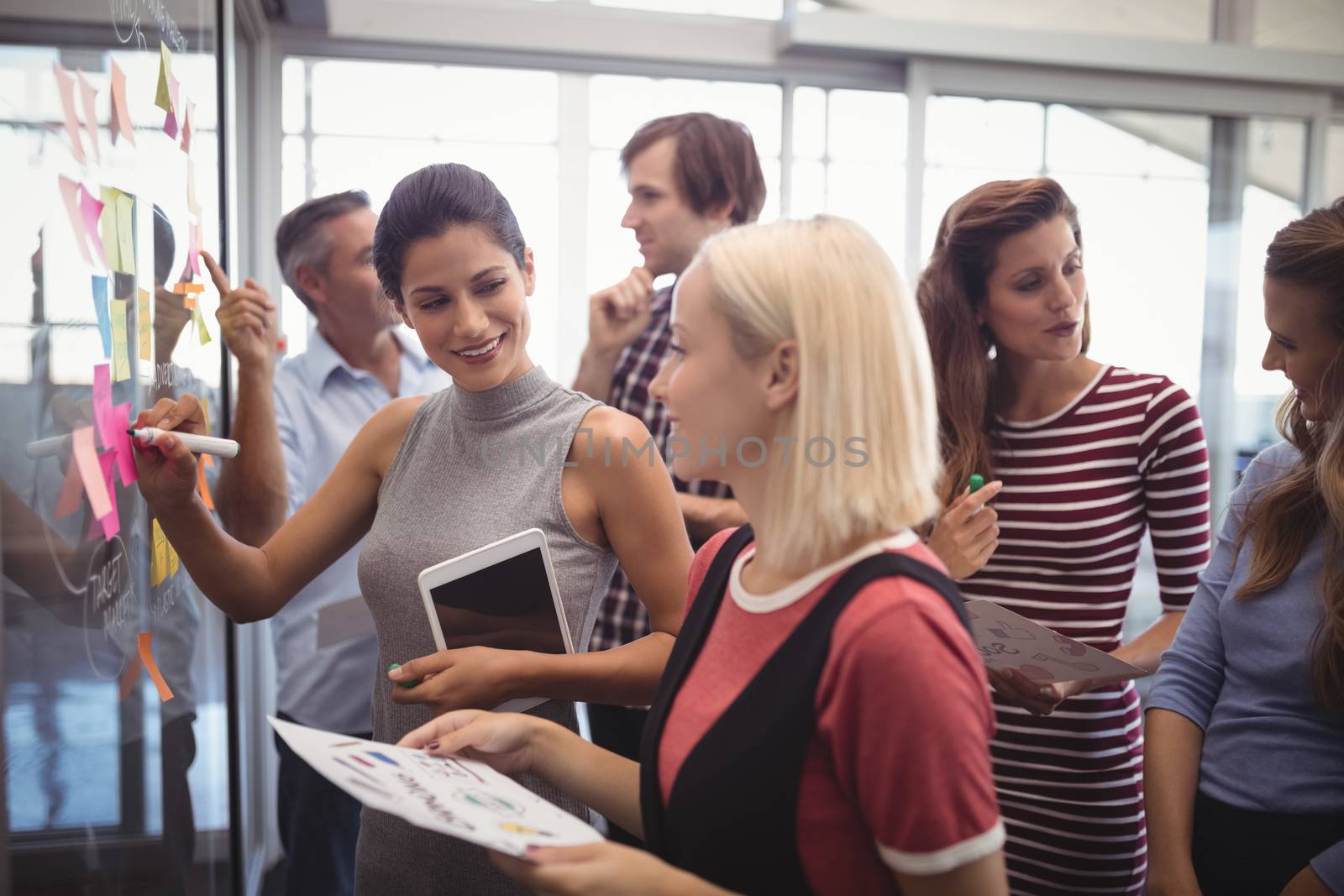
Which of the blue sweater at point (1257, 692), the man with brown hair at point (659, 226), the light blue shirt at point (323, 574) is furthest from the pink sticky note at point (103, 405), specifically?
the blue sweater at point (1257, 692)

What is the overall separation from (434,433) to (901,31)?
2421 millimetres

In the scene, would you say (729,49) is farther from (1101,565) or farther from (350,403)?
(1101,565)

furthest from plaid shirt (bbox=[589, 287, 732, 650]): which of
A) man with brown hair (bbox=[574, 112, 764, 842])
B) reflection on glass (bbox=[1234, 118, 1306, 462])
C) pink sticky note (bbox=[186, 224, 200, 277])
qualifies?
reflection on glass (bbox=[1234, 118, 1306, 462])

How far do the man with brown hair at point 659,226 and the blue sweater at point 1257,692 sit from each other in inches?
35.2

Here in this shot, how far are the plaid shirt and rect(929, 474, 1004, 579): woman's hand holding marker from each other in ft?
1.99

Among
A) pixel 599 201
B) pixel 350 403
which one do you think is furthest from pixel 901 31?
pixel 350 403

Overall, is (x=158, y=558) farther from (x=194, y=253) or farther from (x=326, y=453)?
(x=326, y=453)

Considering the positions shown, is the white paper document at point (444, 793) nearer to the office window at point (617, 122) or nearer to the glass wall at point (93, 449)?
the glass wall at point (93, 449)

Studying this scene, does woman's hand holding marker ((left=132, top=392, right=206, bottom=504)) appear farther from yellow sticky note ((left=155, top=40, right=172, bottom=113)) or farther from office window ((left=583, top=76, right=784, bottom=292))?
office window ((left=583, top=76, right=784, bottom=292))

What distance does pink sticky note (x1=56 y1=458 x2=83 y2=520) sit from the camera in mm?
961

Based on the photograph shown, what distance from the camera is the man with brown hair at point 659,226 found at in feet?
6.69

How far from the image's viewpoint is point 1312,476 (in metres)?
1.31

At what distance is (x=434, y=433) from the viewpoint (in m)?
1.32

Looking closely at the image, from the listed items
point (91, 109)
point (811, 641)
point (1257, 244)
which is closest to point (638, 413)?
point (91, 109)
